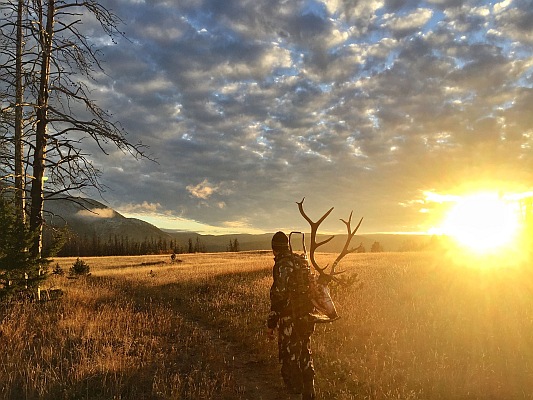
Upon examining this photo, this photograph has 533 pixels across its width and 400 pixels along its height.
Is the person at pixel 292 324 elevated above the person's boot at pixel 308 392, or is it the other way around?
the person at pixel 292 324

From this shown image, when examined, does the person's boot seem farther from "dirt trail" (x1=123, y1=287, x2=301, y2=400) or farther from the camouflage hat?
the camouflage hat

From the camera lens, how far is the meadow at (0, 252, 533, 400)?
668 cm

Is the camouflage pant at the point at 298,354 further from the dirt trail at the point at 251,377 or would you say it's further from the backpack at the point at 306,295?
the dirt trail at the point at 251,377

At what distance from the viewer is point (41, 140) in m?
11.9

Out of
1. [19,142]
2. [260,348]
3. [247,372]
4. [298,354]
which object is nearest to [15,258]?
[19,142]

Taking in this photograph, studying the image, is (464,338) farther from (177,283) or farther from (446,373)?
(177,283)

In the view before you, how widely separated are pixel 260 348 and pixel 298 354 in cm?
284

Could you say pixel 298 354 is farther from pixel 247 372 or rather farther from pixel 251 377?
pixel 247 372

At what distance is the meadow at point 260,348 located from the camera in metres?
6.68

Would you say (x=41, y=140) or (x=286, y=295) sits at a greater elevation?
(x=41, y=140)

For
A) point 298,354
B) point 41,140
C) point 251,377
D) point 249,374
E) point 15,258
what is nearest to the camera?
point 298,354

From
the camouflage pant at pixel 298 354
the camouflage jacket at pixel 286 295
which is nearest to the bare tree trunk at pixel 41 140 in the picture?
the camouflage jacket at pixel 286 295

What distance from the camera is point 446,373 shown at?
24.3 feet

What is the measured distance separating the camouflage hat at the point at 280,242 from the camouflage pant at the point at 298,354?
123 cm
